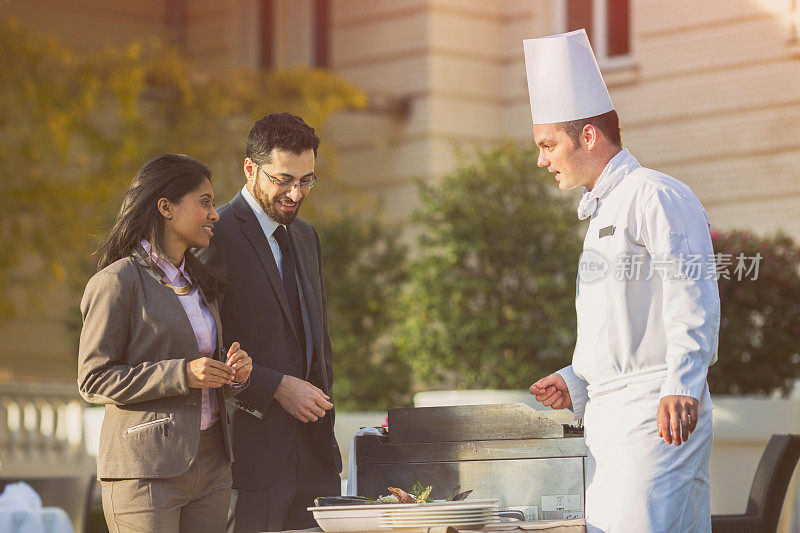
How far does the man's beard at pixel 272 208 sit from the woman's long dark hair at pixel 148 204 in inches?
14.1

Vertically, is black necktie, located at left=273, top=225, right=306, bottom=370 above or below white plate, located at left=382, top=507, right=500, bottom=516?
above

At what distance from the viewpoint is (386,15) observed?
36.8 feet

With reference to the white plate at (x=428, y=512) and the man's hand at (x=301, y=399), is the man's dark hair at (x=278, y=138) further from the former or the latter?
the white plate at (x=428, y=512)

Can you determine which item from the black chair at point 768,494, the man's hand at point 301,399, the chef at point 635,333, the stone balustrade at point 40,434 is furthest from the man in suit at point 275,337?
the stone balustrade at point 40,434

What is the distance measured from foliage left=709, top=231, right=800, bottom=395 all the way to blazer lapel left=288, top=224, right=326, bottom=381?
4.01m

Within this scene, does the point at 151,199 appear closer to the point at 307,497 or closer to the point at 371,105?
the point at 307,497

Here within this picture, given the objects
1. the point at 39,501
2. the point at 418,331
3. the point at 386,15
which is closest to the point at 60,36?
the point at 386,15

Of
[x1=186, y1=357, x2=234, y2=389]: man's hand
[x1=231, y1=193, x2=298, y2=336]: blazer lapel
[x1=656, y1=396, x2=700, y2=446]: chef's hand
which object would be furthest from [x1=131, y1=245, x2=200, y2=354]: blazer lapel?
[x1=656, y1=396, x2=700, y2=446]: chef's hand

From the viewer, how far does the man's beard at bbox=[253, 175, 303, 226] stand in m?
3.39

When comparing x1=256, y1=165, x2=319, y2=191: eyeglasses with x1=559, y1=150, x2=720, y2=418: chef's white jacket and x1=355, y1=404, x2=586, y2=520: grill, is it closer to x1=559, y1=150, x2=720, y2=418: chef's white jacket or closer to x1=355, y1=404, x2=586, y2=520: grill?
x1=355, y1=404, x2=586, y2=520: grill

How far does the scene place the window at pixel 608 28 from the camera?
404 inches

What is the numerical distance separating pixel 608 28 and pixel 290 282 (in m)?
7.42

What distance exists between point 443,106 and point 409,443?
8125mm

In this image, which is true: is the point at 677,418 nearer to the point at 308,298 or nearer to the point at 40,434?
the point at 308,298
